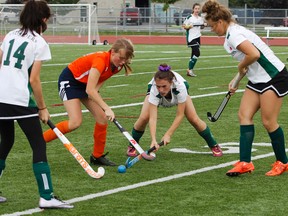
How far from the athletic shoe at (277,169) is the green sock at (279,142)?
45 mm

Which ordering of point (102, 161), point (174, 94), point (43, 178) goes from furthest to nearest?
point (102, 161) < point (174, 94) < point (43, 178)

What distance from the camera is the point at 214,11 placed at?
8461 mm

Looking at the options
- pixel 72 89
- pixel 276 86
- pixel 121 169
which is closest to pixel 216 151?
pixel 121 169

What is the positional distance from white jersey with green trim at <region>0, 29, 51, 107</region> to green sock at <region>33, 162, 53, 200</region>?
1.67 ft

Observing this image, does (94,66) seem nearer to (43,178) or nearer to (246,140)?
(246,140)

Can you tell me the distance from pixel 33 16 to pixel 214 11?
2.08 meters

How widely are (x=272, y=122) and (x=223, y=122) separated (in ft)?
14.0

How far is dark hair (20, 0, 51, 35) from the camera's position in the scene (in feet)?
23.3

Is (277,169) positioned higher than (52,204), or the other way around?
(52,204)

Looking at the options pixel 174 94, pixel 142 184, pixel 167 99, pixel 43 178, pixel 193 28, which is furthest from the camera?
pixel 193 28

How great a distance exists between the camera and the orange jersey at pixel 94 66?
29.2ft

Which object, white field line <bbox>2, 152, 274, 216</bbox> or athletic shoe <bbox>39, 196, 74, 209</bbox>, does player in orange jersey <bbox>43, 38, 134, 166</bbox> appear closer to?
white field line <bbox>2, 152, 274, 216</bbox>

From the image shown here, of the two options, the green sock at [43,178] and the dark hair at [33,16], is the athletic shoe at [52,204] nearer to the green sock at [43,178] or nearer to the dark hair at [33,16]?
Result: the green sock at [43,178]

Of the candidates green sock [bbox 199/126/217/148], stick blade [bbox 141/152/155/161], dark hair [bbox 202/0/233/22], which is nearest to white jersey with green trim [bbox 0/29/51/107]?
dark hair [bbox 202/0/233/22]
